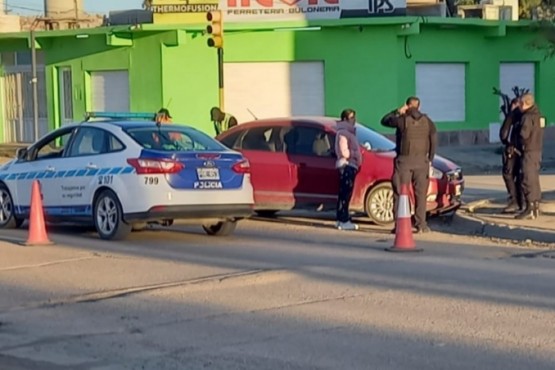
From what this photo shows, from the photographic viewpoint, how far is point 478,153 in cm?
3447

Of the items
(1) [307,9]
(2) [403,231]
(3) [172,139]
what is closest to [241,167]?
(3) [172,139]

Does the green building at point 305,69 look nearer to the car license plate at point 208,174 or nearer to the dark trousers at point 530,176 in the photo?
the dark trousers at point 530,176

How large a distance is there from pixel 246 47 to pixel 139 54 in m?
3.35

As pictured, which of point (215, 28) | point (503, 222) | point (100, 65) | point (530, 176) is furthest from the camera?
point (100, 65)

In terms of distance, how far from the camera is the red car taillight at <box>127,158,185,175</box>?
14789mm

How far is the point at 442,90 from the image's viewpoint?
119 feet

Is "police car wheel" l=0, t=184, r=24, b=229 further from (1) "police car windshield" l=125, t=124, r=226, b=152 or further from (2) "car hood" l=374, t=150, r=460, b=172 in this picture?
(2) "car hood" l=374, t=150, r=460, b=172

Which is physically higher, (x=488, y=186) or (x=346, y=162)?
(x=346, y=162)

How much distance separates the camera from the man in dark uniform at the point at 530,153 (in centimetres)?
1677

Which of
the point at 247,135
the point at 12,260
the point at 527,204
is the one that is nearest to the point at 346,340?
the point at 12,260

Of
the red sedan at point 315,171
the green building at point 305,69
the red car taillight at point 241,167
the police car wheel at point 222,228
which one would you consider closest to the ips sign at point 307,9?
the green building at point 305,69

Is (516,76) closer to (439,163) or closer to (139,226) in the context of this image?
(439,163)

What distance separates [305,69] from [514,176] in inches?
714

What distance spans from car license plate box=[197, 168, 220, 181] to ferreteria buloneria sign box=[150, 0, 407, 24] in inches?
782
